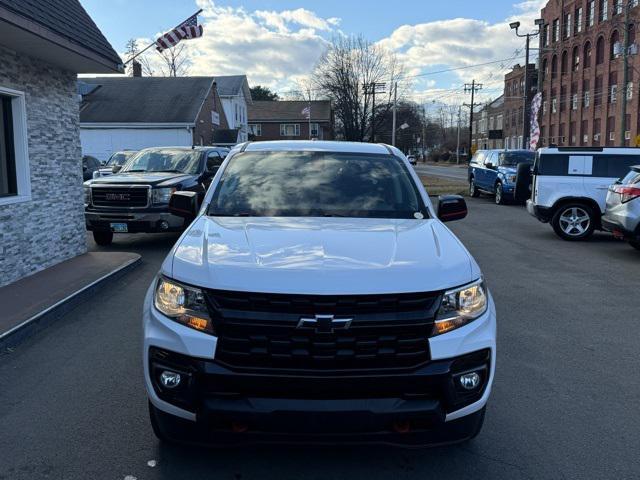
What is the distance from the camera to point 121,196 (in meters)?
10.8

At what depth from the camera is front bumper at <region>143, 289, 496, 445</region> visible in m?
2.86

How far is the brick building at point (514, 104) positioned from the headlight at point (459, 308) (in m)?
74.4

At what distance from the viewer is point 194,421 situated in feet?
9.78

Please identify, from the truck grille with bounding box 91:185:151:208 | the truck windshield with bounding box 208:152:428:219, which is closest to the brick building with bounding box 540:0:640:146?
the truck grille with bounding box 91:185:151:208

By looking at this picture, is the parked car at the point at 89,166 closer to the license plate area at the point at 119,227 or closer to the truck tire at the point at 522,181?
the license plate area at the point at 119,227

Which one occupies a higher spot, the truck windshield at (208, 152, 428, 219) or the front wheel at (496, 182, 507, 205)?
the truck windshield at (208, 152, 428, 219)

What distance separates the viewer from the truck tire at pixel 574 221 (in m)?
12.4

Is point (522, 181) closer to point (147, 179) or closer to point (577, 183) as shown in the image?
point (577, 183)

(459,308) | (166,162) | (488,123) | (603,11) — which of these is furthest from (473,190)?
(488,123)

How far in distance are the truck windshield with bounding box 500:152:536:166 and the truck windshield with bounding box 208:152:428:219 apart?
16841 mm

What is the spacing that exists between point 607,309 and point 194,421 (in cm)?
577

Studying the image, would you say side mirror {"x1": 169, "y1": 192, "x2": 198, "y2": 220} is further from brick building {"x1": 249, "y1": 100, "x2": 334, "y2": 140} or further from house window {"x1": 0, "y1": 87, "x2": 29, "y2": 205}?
brick building {"x1": 249, "y1": 100, "x2": 334, "y2": 140}

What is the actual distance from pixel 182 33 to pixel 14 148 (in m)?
18.5

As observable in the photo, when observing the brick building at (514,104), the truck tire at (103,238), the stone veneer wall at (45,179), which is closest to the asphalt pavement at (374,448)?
the stone veneer wall at (45,179)
